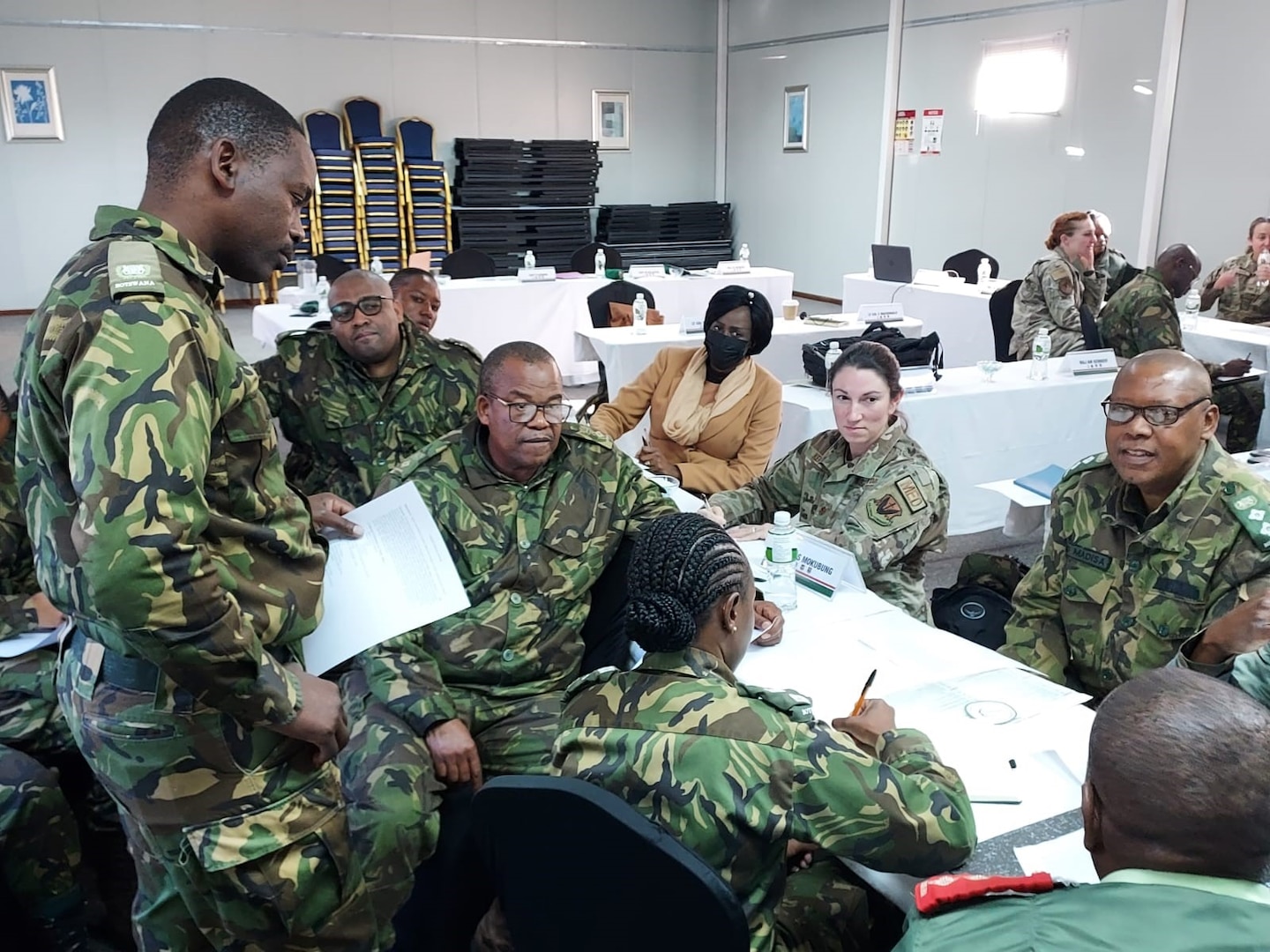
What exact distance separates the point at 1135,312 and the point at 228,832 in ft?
17.0

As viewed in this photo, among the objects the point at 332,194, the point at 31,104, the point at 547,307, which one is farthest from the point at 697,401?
the point at 31,104

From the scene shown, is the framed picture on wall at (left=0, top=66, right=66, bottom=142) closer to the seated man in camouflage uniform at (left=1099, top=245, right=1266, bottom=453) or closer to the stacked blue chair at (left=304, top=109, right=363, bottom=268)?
the stacked blue chair at (left=304, top=109, right=363, bottom=268)

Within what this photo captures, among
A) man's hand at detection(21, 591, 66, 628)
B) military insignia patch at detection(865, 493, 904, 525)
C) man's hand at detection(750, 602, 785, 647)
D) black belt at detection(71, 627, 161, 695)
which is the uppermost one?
black belt at detection(71, 627, 161, 695)

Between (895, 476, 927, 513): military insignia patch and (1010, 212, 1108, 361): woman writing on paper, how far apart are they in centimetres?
337

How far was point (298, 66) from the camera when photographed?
33.1ft

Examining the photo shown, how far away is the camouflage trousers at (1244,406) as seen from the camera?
5.18 meters

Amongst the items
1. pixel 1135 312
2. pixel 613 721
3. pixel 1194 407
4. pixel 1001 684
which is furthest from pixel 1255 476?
pixel 1135 312

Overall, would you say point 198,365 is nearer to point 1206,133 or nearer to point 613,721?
point 613,721

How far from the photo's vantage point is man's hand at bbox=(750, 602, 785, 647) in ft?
6.68

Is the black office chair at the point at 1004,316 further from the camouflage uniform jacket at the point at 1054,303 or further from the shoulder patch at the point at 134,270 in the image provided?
the shoulder patch at the point at 134,270

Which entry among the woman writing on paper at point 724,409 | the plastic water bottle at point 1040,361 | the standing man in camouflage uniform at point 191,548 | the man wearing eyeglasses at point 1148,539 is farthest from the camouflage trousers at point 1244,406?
the standing man in camouflage uniform at point 191,548

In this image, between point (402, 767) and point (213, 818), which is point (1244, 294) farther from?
point (213, 818)

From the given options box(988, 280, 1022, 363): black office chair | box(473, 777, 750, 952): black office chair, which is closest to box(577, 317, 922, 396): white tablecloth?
box(988, 280, 1022, 363): black office chair

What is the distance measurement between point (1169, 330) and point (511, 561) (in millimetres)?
4279
